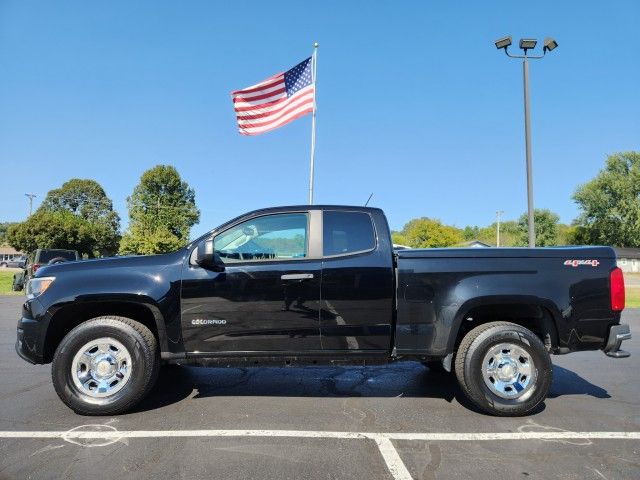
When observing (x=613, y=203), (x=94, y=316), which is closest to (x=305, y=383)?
(x=94, y=316)

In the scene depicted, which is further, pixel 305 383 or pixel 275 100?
pixel 275 100

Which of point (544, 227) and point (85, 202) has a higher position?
point (85, 202)

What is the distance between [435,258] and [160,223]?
58.0 meters

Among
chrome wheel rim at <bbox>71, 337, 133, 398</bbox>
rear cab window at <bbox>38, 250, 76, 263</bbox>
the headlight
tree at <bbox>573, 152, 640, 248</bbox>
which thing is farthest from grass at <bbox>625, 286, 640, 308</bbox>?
tree at <bbox>573, 152, 640, 248</bbox>

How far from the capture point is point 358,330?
426cm

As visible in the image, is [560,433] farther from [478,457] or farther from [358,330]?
[358,330]

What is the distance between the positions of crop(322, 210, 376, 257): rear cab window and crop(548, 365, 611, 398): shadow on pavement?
2.68 meters

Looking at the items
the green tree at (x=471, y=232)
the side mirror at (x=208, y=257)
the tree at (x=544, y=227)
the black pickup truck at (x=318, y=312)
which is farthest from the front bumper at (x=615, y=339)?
the green tree at (x=471, y=232)

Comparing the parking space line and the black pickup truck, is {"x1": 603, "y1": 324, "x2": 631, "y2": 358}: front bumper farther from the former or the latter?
the parking space line

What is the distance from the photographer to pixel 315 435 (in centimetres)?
375

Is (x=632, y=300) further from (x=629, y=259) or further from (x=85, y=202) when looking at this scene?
(x=85, y=202)

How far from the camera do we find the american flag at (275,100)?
12.2 metres

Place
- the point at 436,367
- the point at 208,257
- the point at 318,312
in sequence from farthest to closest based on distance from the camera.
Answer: the point at 436,367 < the point at 318,312 < the point at 208,257

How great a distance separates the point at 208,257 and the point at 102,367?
141 cm
